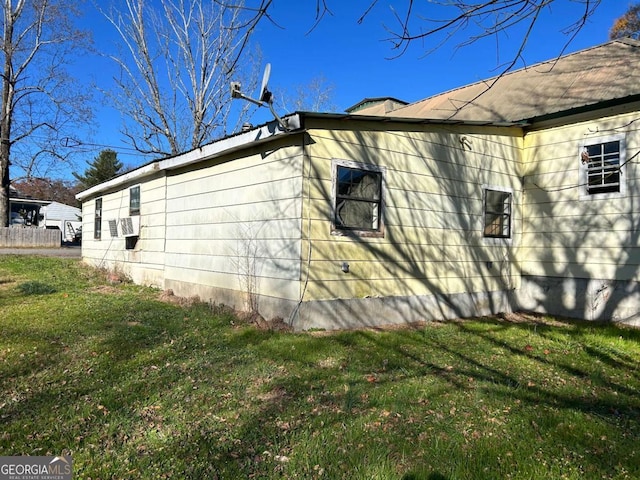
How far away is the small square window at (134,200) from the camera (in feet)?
36.3

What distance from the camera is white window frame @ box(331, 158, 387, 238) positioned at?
629 cm

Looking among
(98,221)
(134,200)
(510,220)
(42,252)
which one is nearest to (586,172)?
(510,220)

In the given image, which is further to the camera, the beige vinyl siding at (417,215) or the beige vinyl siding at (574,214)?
the beige vinyl siding at (574,214)

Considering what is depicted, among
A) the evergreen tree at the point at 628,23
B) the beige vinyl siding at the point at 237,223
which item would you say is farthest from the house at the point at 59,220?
the evergreen tree at the point at 628,23

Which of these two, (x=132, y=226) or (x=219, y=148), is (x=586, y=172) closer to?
(x=219, y=148)

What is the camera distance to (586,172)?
26.0 feet

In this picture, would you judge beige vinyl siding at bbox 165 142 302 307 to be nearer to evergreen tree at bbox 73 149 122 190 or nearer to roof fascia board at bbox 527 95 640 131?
roof fascia board at bbox 527 95 640 131

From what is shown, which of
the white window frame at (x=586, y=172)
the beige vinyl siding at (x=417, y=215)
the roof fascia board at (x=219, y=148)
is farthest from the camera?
the white window frame at (x=586, y=172)

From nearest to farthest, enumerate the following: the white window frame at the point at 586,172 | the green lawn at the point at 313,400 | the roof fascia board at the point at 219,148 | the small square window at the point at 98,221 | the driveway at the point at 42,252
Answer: the green lawn at the point at 313,400 → the roof fascia board at the point at 219,148 → the white window frame at the point at 586,172 → the small square window at the point at 98,221 → the driveway at the point at 42,252

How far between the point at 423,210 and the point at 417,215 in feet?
0.59

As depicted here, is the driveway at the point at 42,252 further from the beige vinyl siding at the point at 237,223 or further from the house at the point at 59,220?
A: the house at the point at 59,220

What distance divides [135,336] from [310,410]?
311 cm

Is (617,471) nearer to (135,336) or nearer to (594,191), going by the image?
(135,336)

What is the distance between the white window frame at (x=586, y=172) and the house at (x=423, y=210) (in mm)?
25
